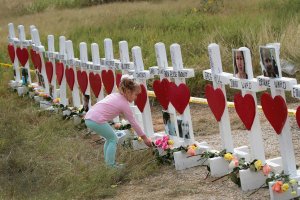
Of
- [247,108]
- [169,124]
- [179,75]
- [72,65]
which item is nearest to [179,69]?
[179,75]

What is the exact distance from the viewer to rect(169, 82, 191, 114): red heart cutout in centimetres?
715

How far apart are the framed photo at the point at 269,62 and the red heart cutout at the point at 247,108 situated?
37 centimetres

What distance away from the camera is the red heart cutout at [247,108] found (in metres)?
6.19

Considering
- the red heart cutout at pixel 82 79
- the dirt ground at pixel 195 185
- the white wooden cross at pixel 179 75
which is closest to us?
the dirt ground at pixel 195 185

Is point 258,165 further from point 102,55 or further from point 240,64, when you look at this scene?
point 102,55

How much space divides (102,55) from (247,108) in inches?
311

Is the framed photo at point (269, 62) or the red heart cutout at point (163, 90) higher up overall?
the framed photo at point (269, 62)

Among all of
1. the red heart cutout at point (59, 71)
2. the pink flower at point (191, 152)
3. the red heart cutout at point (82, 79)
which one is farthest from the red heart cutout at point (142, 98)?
Answer: the red heart cutout at point (59, 71)

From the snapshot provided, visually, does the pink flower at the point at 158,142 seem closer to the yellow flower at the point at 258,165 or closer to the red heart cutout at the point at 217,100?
the red heart cutout at the point at 217,100

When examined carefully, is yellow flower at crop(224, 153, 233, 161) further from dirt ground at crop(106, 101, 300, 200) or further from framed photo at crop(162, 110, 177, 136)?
framed photo at crop(162, 110, 177, 136)

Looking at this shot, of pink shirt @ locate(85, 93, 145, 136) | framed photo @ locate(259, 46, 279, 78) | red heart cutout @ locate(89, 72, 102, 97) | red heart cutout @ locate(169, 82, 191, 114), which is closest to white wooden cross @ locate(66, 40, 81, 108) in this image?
red heart cutout @ locate(89, 72, 102, 97)

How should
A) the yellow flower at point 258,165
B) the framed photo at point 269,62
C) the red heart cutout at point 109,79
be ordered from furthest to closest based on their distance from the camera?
1. the red heart cutout at point 109,79
2. the yellow flower at point 258,165
3. the framed photo at point 269,62

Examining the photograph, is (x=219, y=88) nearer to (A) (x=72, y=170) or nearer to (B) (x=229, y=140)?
(B) (x=229, y=140)

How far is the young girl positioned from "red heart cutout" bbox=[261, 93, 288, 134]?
1802 millimetres
